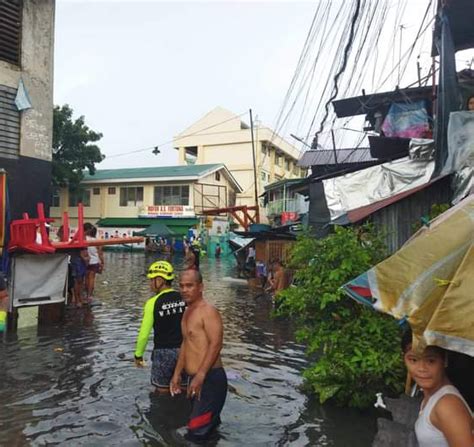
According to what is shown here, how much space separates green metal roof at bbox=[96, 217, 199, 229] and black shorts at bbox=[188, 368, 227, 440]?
3629 cm

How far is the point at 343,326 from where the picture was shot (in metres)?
5.45

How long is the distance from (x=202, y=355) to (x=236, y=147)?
48468 millimetres

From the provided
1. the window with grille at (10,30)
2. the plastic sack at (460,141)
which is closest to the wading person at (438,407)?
the plastic sack at (460,141)

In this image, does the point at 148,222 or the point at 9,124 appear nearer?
the point at 9,124

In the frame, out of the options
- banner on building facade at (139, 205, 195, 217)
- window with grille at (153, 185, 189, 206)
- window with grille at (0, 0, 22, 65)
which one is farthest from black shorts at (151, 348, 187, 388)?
window with grille at (153, 185, 189, 206)

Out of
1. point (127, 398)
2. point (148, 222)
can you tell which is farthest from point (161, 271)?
point (148, 222)

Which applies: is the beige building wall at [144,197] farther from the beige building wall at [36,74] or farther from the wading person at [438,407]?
the wading person at [438,407]

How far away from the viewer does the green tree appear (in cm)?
3820

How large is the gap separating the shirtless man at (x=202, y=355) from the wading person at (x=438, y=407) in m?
1.96

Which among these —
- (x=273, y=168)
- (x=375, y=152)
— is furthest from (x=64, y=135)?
(x=375, y=152)

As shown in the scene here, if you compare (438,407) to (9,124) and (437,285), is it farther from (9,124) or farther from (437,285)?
(9,124)

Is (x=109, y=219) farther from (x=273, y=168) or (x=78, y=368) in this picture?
(x=78, y=368)

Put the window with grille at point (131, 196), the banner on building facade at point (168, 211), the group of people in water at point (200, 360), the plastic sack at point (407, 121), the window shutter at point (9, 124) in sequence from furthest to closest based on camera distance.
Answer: the window with grille at point (131, 196) → the banner on building facade at point (168, 211) → the plastic sack at point (407, 121) → the window shutter at point (9, 124) → the group of people in water at point (200, 360)

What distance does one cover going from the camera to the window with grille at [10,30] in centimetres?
1113
